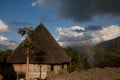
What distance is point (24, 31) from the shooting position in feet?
112

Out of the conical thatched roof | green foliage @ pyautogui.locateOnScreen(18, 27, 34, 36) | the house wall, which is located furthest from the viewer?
the house wall

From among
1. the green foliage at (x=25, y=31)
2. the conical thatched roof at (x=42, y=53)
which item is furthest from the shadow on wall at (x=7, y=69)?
the green foliage at (x=25, y=31)

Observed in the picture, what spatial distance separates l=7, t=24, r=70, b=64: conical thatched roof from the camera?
41056mm

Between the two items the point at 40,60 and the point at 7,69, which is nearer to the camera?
the point at 40,60

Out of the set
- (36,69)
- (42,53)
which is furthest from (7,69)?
(42,53)

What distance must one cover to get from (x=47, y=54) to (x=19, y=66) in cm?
468

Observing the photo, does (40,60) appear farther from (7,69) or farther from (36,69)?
(7,69)

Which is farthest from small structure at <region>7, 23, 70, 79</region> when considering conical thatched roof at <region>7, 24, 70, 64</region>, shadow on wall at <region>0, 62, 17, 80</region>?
shadow on wall at <region>0, 62, 17, 80</region>

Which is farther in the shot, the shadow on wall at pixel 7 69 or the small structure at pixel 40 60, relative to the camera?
the shadow on wall at pixel 7 69

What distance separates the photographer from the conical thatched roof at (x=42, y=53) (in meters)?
41.1

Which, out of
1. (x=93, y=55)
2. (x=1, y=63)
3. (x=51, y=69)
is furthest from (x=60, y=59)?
(x=93, y=55)

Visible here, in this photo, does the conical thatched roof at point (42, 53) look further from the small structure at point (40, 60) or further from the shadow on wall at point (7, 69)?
the shadow on wall at point (7, 69)

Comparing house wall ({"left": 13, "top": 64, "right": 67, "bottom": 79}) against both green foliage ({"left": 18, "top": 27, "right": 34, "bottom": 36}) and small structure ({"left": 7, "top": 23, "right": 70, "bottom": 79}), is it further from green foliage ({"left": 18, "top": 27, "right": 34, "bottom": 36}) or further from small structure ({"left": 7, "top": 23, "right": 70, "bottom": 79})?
green foliage ({"left": 18, "top": 27, "right": 34, "bottom": 36})

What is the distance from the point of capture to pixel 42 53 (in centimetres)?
4153
